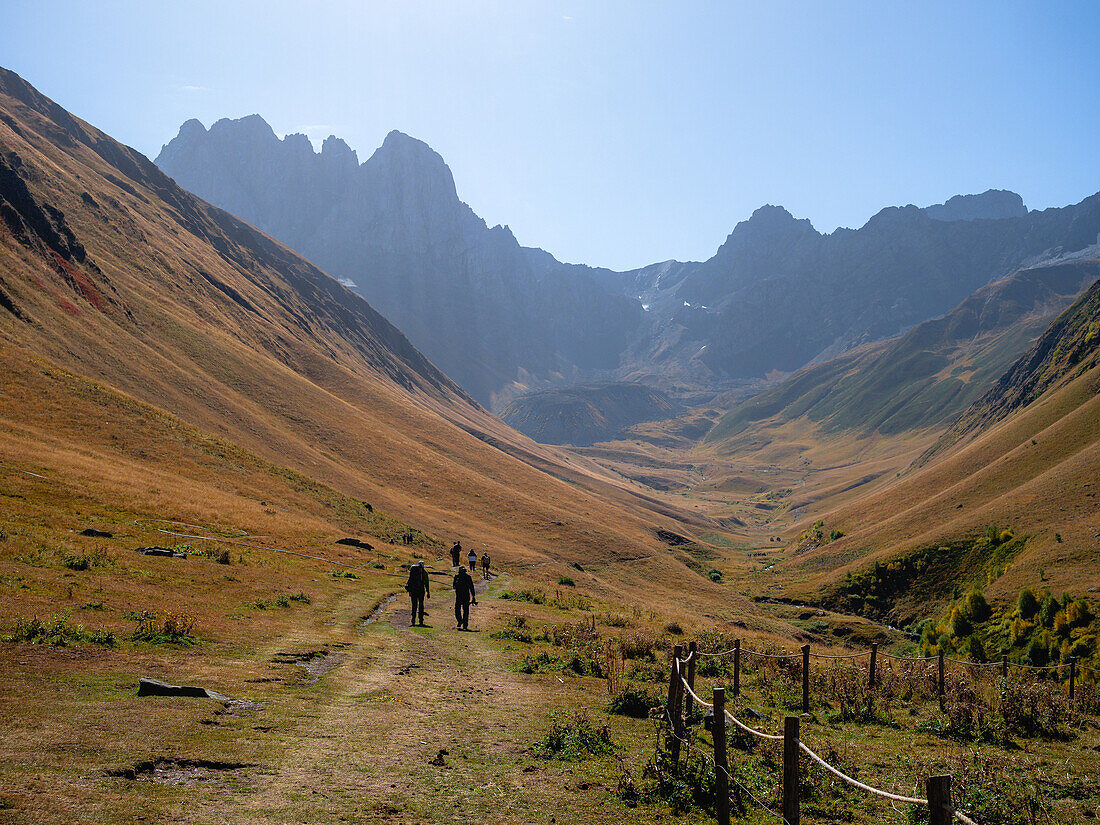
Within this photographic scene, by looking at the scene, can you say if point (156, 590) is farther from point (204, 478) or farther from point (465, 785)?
point (204, 478)

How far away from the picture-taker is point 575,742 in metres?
12.9

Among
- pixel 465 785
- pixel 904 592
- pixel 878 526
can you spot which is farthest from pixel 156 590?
pixel 878 526

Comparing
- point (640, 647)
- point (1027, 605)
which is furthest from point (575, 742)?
point (1027, 605)

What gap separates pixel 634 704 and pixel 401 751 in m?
7.24

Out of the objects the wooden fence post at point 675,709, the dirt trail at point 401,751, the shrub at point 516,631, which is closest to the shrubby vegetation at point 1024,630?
the shrub at point 516,631

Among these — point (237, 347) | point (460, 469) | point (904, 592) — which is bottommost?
point (904, 592)

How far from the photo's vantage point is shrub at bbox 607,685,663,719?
53.9 feet

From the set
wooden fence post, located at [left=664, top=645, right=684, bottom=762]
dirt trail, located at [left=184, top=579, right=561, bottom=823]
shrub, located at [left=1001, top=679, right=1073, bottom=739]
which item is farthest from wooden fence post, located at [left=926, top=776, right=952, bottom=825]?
shrub, located at [left=1001, top=679, right=1073, bottom=739]

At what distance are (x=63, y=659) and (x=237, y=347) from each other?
10680 centimetres

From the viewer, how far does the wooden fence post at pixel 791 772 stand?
791cm

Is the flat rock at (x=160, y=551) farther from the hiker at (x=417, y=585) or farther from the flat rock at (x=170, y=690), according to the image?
the flat rock at (x=170, y=690)

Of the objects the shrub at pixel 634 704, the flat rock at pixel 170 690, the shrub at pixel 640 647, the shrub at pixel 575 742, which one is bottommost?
the shrub at pixel 640 647

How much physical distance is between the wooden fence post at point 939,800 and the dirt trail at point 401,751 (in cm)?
584

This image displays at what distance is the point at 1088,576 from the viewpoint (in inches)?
1722
